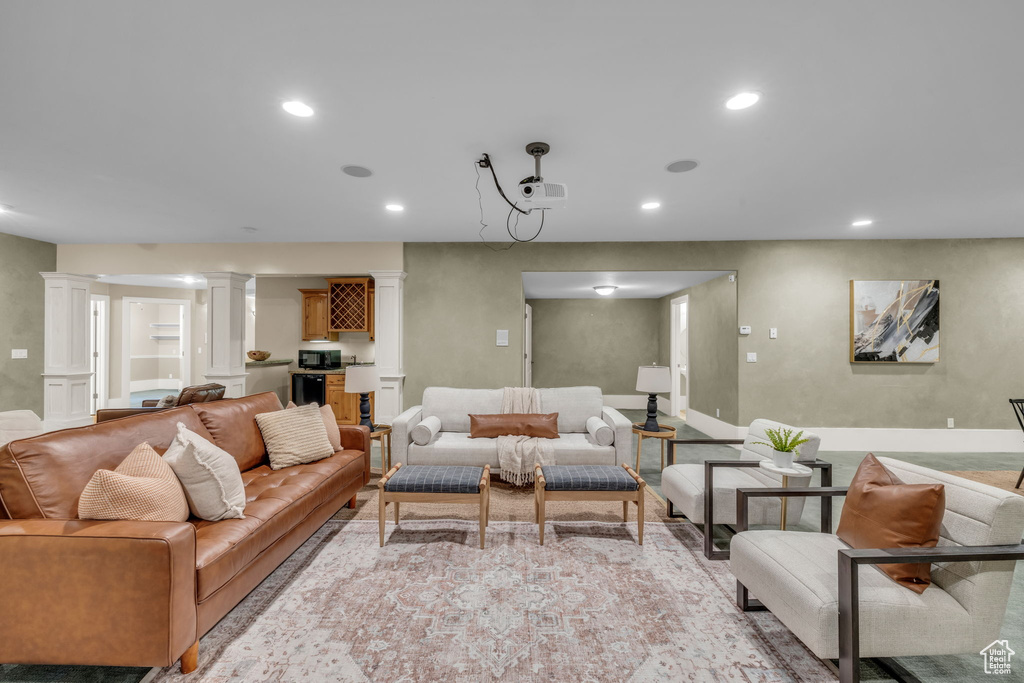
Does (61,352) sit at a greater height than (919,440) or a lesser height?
greater

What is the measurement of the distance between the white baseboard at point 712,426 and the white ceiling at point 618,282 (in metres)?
1.94

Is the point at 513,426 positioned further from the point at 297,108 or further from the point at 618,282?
the point at 618,282

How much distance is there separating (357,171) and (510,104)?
1437 millimetres

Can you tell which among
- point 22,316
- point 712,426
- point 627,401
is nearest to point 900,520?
point 712,426

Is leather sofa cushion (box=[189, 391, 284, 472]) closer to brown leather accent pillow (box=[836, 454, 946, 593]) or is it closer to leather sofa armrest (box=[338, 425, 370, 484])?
leather sofa armrest (box=[338, 425, 370, 484])

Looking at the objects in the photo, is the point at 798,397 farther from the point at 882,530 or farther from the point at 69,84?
the point at 69,84

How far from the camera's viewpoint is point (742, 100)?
2.22m

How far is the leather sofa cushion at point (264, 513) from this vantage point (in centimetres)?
170

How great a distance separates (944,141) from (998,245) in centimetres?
382

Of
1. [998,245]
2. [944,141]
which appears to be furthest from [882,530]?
[998,245]

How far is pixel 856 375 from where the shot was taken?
16.8ft

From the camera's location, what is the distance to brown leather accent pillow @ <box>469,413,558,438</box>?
3.71 meters

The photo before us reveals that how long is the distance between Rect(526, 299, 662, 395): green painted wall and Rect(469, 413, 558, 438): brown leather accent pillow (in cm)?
481

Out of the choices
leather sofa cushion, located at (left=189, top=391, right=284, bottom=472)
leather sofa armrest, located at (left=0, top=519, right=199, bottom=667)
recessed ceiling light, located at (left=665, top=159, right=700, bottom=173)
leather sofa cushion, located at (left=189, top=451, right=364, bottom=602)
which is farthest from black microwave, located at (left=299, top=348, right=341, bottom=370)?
recessed ceiling light, located at (left=665, top=159, right=700, bottom=173)
